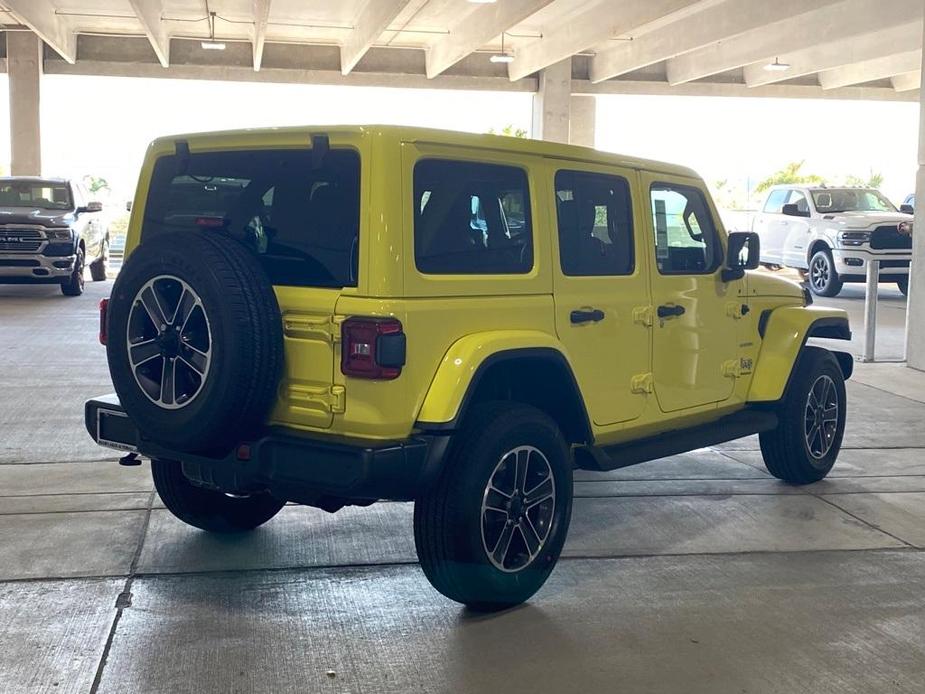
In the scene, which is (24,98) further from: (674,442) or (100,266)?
(674,442)

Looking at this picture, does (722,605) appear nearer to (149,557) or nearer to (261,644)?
(261,644)

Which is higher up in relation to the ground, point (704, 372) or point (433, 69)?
point (433, 69)

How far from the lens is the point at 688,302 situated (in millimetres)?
5402

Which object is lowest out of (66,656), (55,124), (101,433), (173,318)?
(66,656)

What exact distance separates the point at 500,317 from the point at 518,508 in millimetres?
747

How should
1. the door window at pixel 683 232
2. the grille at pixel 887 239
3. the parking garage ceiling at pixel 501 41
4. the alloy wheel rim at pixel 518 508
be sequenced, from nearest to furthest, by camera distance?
the alloy wheel rim at pixel 518 508 < the door window at pixel 683 232 < the grille at pixel 887 239 < the parking garage ceiling at pixel 501 41

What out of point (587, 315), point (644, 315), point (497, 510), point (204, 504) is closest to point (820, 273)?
point (644, 315)

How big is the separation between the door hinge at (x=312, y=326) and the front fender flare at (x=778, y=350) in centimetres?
290

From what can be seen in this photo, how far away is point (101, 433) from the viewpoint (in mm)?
4660

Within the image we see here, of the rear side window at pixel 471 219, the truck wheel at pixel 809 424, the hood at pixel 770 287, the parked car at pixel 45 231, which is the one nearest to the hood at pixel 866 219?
the parked car at pixel 45 231

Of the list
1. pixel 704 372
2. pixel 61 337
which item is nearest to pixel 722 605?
pixel 704 372

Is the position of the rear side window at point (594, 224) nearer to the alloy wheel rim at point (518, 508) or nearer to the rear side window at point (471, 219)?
the rear side window at point (471, 219)

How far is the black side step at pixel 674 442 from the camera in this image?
4871 millimetres

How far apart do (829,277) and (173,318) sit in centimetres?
1618
